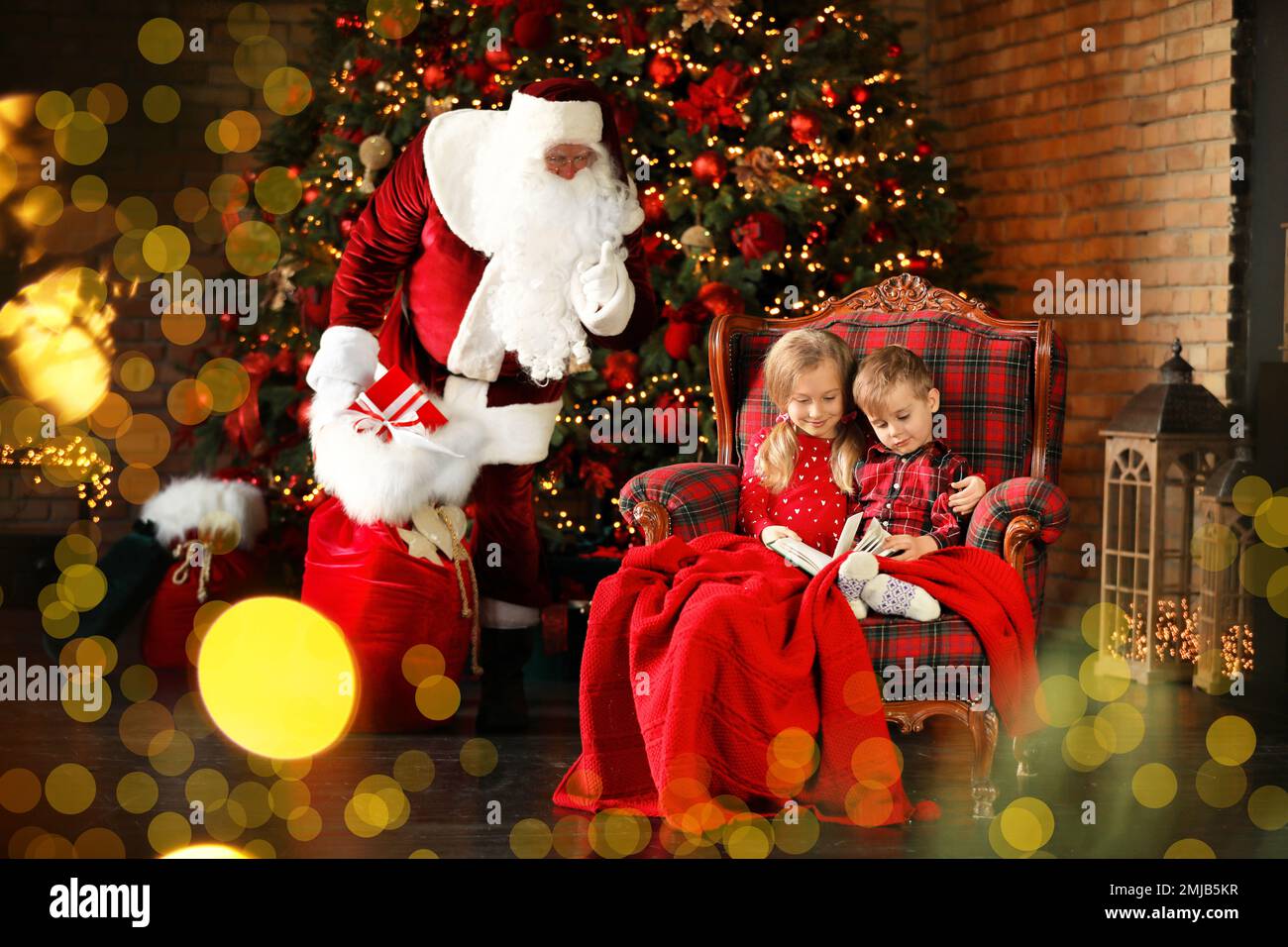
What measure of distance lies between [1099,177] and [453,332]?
237 centimetres

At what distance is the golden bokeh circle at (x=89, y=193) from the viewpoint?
5.26 m

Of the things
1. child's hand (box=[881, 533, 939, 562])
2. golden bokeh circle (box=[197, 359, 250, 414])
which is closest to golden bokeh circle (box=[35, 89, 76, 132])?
golden bokeh circle (box=[197, 359, 250, 414])

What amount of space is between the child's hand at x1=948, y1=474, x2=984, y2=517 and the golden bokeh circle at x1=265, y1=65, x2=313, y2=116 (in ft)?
8.27

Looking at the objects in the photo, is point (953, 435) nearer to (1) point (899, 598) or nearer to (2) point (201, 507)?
(1) point (899, 598)

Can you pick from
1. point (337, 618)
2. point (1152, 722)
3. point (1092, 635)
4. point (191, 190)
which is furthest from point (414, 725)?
point (191, 190)

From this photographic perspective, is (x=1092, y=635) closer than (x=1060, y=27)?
Yes

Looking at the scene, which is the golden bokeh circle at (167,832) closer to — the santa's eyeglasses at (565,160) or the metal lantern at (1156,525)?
the santa's eyeglasses at (565,160)

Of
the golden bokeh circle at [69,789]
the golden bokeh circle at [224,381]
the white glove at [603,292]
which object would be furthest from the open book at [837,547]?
the golden bokeh circle at [224,381]

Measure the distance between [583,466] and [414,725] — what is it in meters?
1.00

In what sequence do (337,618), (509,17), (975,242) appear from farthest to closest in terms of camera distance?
(975,242) < (509,17) < (337,618)

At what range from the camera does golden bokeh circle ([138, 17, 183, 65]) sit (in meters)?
5.28

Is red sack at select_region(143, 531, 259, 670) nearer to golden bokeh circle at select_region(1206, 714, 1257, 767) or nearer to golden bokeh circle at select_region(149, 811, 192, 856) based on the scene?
golden bokeh circle at select_region(149, 811, 192, 856)
